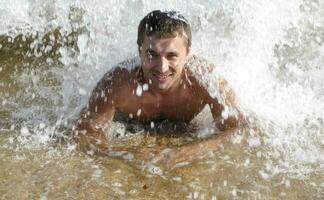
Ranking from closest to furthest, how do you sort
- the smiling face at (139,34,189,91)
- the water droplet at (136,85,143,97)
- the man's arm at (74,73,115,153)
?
the smiling face at (139,34,189,91) → the man's arm at (74,73,115,153) → the water droplet at (136,85,143,97)

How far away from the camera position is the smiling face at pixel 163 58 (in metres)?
3.79

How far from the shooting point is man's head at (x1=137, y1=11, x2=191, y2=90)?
379 centimetres

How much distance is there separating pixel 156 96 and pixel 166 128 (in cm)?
32

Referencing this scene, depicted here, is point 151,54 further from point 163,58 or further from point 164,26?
point 164,26

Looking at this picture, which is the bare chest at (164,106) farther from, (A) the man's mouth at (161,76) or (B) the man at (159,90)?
(A) the man's mouth at (161,76)

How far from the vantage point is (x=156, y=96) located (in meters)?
4.17

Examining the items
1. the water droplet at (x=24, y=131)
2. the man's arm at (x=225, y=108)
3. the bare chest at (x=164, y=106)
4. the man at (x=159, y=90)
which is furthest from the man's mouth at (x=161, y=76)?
the water droplet at (x=24, y=131)

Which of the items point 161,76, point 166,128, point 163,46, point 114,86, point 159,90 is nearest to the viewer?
point 163,46

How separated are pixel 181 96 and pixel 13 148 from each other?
1327 mm

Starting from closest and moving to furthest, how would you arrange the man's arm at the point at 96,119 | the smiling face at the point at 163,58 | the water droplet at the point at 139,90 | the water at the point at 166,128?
1. the water at the point at 166,128
2. the smiling face at the point at 163,58
3. the man's arm at the point at 96,119
4. the water droplet at the point at 139,90

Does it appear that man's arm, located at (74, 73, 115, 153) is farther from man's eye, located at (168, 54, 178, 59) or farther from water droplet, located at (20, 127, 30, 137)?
man's eye, located at (168, 54, 178, 59)

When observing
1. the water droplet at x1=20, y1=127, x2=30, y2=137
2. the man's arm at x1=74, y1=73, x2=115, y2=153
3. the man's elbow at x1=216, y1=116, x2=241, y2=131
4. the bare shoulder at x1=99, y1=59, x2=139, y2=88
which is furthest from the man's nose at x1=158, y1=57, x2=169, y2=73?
the water droplet at x1=20, y1=127, x2=30, y2=137

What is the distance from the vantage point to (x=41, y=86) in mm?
4992

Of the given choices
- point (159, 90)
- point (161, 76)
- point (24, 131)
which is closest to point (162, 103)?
point (159, 90)
